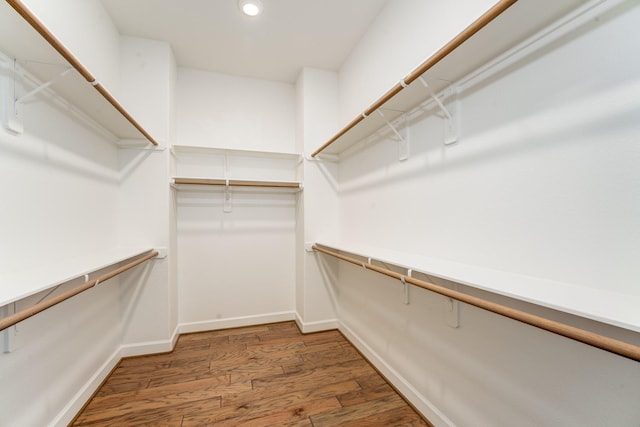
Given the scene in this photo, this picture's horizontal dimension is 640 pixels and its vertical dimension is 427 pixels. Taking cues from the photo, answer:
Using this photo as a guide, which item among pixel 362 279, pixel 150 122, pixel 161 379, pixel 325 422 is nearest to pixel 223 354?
pixel 161 379

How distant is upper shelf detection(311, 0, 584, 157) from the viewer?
0.81m

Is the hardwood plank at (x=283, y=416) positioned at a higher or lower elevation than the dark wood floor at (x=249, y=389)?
lower

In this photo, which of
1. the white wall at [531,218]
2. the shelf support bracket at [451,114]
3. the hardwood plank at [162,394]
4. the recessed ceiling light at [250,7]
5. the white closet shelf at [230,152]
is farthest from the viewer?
the white closet shelf at [230,152]

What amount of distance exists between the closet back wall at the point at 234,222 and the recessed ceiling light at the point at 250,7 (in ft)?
2.95

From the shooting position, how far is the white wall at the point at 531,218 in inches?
29.2

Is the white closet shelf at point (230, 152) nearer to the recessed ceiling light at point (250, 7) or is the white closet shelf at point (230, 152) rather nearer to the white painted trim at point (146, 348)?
the recessed ceiling light at point (250, 7)

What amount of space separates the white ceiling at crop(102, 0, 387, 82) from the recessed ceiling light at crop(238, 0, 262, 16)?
0.13 feet

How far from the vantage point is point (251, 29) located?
2061 millimetres

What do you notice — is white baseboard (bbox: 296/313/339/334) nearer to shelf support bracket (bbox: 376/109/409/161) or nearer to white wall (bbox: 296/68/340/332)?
white wall (bbox: 296/68/340/332)

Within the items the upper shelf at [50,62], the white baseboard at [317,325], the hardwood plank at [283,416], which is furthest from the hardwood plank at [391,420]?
the upper shelf at [50,62]

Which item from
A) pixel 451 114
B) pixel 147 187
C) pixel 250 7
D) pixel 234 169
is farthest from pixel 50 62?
pixel 451 114

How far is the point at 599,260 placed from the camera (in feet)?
2.53

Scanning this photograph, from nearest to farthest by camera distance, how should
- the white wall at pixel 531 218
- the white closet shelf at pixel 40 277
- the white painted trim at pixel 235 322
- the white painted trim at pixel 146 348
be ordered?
1. the white wall at pixel 531 218
2. the white closet shelf at pixel 40 277
3. the white painted trim at pixel 146 348
4. the white painted trim at pixel 235 322

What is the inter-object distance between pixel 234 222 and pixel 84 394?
1.59m
